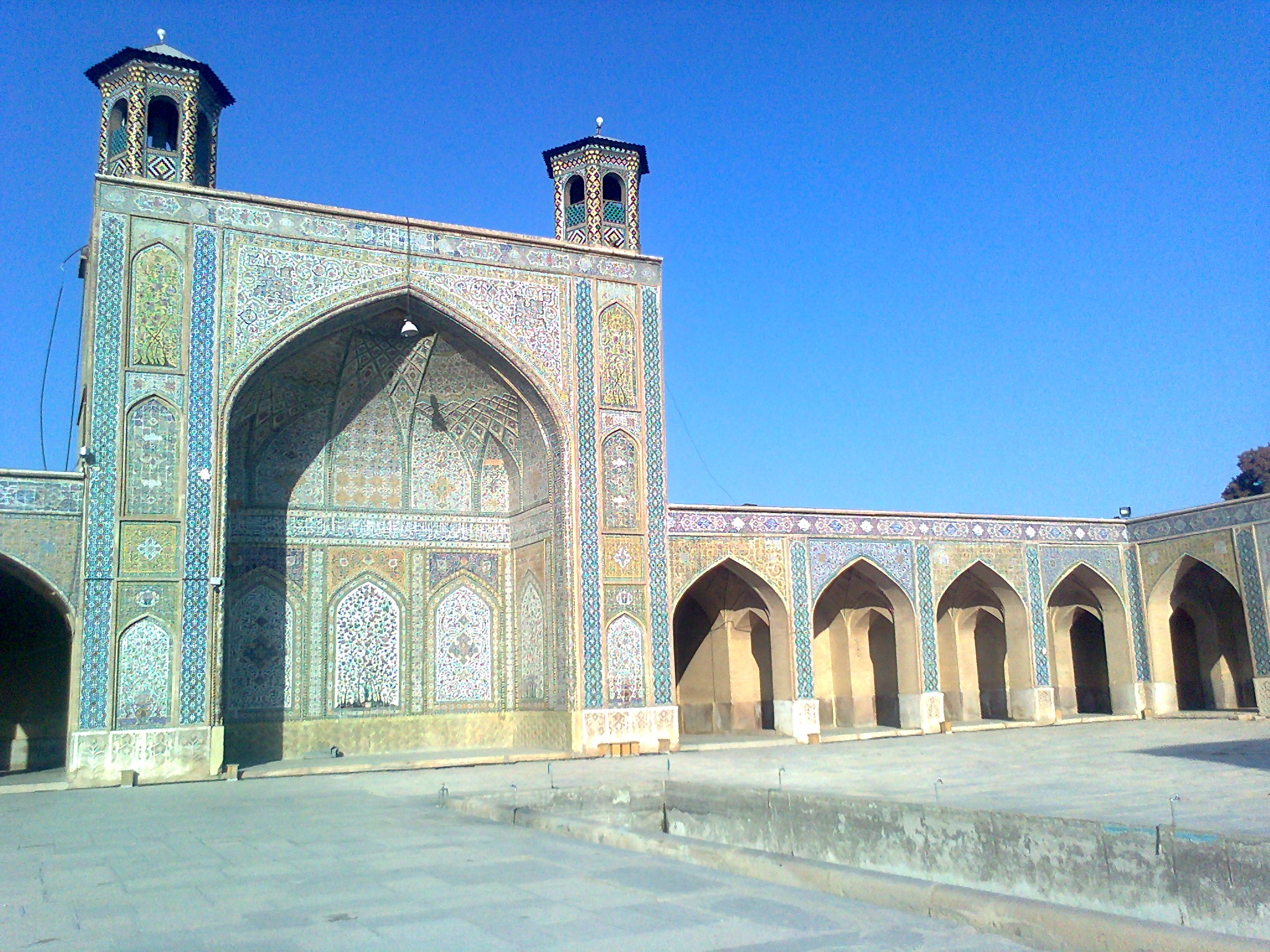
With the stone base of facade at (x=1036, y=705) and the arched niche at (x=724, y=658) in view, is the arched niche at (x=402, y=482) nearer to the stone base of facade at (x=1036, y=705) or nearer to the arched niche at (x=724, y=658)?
the arched niche at (x=724, y=658)

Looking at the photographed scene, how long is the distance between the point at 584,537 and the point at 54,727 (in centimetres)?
735

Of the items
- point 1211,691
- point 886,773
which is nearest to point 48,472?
point 886,773

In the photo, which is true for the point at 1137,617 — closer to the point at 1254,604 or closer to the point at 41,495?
the point at 1254,604

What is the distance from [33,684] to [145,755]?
14.1ft

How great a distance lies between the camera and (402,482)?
15.2 meters

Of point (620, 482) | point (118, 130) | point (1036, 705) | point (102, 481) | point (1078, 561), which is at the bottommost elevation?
point (1036, 705)

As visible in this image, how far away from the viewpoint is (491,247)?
561 inches

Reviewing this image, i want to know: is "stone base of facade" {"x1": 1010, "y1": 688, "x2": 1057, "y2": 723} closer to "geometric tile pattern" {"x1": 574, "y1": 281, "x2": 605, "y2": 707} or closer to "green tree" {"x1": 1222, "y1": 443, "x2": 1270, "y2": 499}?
"geometric tile pattern" {"x1": 574, "y1": 281, "x2": 605, "y2": 707}

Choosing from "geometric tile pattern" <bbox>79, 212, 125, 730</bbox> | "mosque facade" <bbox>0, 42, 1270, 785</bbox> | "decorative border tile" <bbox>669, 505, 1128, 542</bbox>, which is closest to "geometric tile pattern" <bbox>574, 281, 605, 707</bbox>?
"mosque facade" <bbox>0, 42, 1270, 785</bbox>

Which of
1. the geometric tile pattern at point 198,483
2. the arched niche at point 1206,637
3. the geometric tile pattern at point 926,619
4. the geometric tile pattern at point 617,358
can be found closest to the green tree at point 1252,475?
the arched niche at point 1206,637

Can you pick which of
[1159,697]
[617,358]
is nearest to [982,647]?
[1159,697]

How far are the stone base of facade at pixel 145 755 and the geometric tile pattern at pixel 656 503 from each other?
5296 mm

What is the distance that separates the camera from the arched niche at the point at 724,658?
17531 millimetres

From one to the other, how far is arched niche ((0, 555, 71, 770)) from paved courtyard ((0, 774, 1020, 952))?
7697mm
